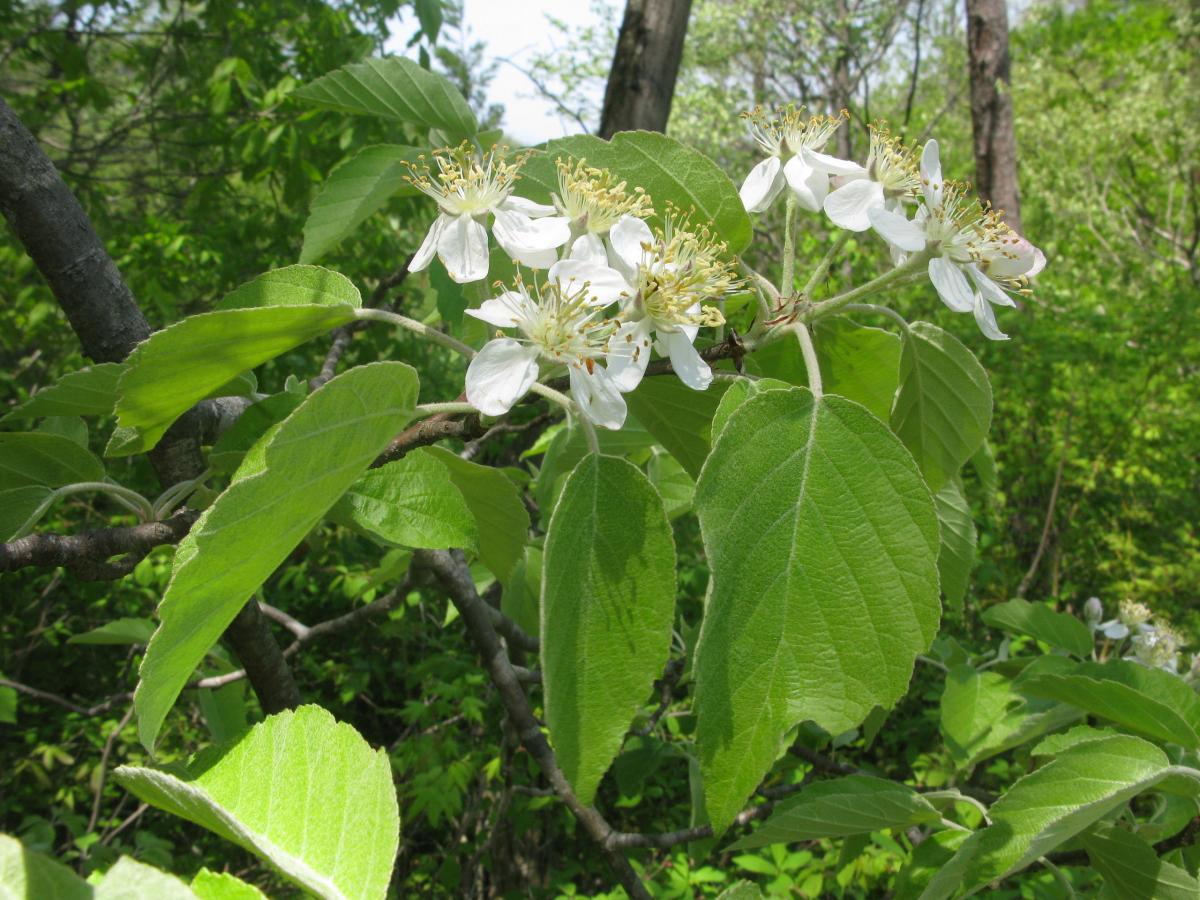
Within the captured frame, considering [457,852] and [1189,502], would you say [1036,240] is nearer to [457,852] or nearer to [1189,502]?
[1189,502]

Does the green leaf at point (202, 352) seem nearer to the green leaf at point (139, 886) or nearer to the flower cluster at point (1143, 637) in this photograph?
the green leaf at point (139, 886)

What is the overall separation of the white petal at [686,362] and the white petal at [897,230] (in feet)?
0.77

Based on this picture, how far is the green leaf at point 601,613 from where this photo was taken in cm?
63

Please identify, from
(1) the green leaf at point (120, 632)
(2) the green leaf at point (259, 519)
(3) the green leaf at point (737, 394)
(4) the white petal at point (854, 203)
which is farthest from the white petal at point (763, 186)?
(1) the green leaf at point (120, 632)

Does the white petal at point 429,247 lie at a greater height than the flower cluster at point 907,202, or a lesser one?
lesser

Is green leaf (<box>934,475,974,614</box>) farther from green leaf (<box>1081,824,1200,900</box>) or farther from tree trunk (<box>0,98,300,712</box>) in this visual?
tree trunk (<box>0,98,300,712</box>)

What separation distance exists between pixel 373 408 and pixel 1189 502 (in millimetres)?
4975

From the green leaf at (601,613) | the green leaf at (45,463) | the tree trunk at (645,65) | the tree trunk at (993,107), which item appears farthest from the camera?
the tree trunk at (993,107)

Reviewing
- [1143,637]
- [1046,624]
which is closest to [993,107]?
[1143,637]

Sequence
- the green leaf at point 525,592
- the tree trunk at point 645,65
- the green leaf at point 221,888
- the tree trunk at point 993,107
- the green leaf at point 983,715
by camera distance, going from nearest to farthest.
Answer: the green leaf at point 221,888, the green leaf at point 983,715, the green leaf at point 525,592, the tree trunk at point 645,65, the tree trunk at point 993,107

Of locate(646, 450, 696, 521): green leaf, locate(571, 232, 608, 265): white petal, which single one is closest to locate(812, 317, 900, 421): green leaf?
locate(571, 232, 608, 265): white petal

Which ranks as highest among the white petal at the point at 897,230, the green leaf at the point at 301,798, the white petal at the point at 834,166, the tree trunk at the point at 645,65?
the tree trunk at the point at 645,65

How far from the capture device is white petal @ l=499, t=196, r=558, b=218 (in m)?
0.91

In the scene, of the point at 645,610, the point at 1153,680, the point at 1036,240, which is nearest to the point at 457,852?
the point at 1153,680
